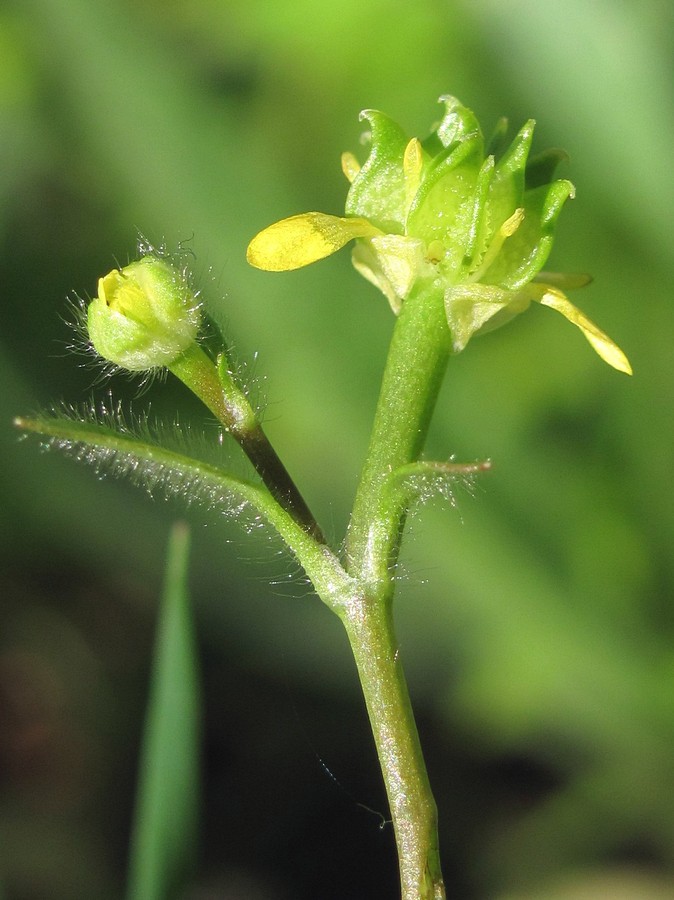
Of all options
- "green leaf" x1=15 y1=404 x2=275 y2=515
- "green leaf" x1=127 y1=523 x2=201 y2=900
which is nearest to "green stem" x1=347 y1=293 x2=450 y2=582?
"green leaf" x1=15 y1=404 x2=275 y2=515

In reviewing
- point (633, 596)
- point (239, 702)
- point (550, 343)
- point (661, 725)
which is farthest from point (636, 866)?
point (550, 343)

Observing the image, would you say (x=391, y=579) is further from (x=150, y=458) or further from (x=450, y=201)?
(x=450, y=201)

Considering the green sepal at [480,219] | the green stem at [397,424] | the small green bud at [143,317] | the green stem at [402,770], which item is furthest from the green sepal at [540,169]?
the green stem at [402,770]

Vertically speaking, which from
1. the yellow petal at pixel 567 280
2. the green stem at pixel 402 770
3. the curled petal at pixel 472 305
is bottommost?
the green stem at pixel 402 770

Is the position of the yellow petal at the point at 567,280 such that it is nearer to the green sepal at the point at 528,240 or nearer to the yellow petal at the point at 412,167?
the green sepal at the point at 528,240

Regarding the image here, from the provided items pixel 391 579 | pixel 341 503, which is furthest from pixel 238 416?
pixel 341 503

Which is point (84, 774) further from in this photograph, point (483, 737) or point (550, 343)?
point (550, 343)
